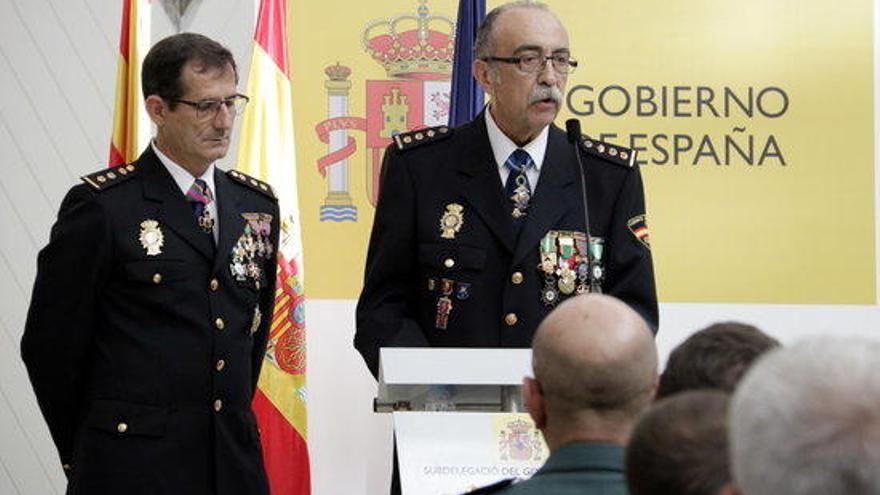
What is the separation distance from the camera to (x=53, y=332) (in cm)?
357

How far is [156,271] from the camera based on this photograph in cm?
362

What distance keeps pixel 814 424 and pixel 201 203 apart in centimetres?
268

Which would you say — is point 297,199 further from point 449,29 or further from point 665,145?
point 665,145

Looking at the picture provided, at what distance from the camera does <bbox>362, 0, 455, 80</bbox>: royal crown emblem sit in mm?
5680

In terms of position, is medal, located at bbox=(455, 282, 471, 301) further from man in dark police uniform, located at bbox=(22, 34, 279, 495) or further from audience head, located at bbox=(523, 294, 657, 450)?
audience head, located at bbox=(523, 294, 657, 450)

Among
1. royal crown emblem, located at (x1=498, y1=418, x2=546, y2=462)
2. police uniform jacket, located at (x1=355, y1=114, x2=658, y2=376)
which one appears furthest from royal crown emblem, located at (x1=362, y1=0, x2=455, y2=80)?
royal crown emblem, located at (x1=498, y1=418, x2=546, y2=462)

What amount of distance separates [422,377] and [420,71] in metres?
2.80

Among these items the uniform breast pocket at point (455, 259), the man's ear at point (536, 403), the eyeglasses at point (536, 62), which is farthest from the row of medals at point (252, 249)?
the man's ear at point (536, 403)

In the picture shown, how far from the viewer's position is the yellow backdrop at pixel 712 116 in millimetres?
5676

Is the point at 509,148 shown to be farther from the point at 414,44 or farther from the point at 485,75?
the point at 414,44

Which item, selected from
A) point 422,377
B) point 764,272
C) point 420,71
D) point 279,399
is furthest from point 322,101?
point 422,377

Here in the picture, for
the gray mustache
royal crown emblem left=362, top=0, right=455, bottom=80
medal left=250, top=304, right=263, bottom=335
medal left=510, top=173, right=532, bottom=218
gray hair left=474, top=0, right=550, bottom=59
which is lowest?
medal left=250, top=304, right=263, bottom=335

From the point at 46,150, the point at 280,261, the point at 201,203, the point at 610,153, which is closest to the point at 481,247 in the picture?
the point at 610,153

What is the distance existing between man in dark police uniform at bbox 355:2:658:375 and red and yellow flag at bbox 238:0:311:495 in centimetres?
128
